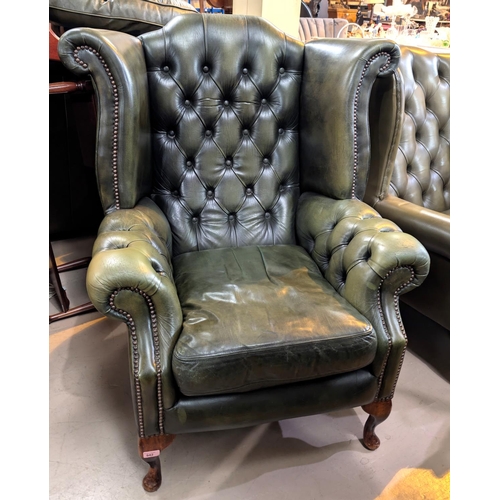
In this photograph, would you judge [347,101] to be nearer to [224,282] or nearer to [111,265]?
[224,282]

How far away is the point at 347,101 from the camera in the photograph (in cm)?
152

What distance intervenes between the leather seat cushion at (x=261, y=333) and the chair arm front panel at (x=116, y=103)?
37cm

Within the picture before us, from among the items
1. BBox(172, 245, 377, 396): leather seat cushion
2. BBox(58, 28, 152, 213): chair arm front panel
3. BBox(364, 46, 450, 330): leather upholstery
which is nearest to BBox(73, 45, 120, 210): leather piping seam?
BBox(58, 28, 152, 213): chair arm front panel

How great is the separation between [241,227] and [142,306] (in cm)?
68

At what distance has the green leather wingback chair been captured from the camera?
1.17 m

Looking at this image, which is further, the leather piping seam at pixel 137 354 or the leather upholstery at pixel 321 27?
the leather upholstery at pixel 321 27

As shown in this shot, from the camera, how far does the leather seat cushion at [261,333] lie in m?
1.15

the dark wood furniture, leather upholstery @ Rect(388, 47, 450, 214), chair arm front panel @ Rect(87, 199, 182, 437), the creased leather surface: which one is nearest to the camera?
chair arm front panel @ Rect(87, 199, 182, 437)

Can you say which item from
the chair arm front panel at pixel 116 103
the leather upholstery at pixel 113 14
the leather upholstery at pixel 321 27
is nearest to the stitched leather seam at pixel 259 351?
the chair arm front panel at pixel 116 103

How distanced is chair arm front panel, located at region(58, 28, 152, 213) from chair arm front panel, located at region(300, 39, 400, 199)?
0.59 m

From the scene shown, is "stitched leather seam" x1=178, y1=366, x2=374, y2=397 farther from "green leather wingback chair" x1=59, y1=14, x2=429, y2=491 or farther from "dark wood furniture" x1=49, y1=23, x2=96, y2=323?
"dark wood furniture" x1=49, y1=23, x2=96, y2=323

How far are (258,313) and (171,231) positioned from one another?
56 cm

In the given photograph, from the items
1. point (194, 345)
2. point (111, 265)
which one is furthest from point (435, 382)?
point (111, 265)

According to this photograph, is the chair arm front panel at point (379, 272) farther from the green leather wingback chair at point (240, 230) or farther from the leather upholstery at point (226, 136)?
the leather upholstery at point (226, 136)
